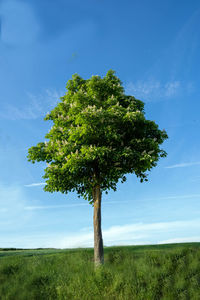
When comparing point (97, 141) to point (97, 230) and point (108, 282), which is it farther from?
point (108, 282)

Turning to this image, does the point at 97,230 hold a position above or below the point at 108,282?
above

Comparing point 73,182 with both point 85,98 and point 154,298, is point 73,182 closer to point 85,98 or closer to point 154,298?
point 85,98

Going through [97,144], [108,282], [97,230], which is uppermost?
[97,144]

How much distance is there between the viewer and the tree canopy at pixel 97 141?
1602 cm

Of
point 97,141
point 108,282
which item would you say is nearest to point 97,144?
point 97,141

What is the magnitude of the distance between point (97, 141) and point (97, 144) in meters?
0.54

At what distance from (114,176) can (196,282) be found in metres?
8.09

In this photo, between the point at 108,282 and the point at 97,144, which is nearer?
the point at 108,282

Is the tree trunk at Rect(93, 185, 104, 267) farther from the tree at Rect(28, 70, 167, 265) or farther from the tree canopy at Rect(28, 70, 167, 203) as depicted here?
the tree canopy at Rect(28, 70, 167, 203)

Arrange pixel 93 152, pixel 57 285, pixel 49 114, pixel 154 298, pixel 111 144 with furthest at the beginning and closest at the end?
pixel 49 114
pixel 111 144
pixel 93 152
pixel 57 285
pixel 154 298

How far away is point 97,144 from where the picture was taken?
1722 centimetres

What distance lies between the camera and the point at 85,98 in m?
17.7

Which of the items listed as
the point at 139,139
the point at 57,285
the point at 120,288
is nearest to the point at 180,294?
the point at 120,288

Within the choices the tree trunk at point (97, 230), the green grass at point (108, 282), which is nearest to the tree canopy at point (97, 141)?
the tree trunk at point (97, 230)
